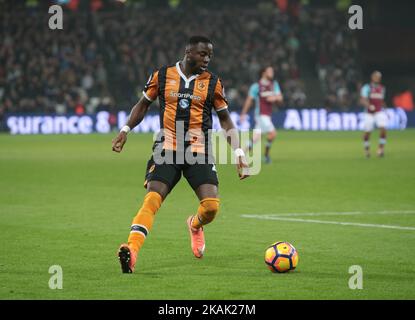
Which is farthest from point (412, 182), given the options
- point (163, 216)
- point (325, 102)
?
point (325, 102)

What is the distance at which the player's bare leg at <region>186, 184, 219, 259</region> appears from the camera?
9969 mm

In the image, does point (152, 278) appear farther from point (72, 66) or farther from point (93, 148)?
point (72, 66)

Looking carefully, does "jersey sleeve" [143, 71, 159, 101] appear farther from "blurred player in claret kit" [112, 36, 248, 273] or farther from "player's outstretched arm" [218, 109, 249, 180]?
"player's outstretched arm" [218, 109, 249, 180]

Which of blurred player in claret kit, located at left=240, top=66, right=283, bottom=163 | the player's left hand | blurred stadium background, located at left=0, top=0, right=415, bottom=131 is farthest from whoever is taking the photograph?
blurred stadium background, located at left=0, top=0, right=415, bottom=131

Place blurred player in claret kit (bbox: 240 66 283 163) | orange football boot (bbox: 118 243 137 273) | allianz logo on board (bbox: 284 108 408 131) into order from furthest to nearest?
allianz logo on board (bbox: 284 108 408 131)
blurred player in claret kit (bbox: 240 66 283 163)
orange football boot (bbox: 118 243 137 273)

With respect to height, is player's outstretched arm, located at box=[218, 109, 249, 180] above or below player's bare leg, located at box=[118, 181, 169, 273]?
above

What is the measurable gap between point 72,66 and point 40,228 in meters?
30.7

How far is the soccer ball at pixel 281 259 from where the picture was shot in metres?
9.45

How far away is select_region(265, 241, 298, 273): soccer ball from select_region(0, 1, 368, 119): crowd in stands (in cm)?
3129

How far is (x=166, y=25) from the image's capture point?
148 feet

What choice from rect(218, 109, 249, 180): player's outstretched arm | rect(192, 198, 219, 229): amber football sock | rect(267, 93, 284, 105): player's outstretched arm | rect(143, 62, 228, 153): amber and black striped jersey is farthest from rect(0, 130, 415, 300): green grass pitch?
rect(267, 93, 284, 105): player's outstretched arm

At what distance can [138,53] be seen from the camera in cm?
4412

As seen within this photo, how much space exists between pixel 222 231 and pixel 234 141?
2823 millimetres

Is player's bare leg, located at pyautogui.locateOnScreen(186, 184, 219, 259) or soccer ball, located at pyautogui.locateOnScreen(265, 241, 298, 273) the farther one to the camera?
player's bare leg, located at pyautogui.locateOnScreen(186, 184, 219, 259)
